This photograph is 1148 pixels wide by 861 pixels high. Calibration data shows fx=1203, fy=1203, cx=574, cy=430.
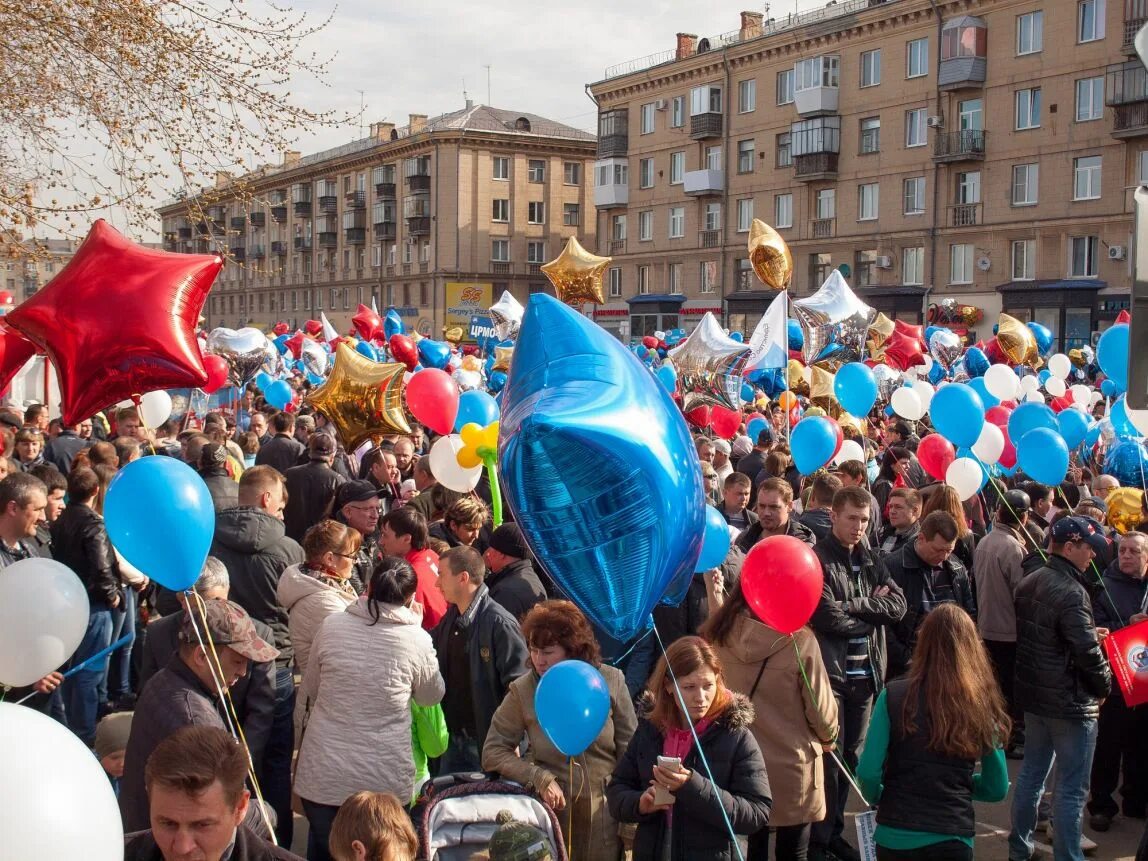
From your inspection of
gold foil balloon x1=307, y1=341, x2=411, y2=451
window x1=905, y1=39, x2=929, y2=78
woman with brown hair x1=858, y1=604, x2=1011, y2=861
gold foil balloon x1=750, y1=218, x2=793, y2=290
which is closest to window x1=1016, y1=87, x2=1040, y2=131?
window x1=905, y1=39, x2=929, y2=78

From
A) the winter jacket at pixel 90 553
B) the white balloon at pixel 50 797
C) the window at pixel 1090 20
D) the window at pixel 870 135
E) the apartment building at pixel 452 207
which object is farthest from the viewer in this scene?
the apartment building at pixel 452 207

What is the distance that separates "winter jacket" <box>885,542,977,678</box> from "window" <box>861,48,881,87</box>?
32924 mm

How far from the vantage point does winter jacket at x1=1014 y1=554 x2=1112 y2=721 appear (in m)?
5.09

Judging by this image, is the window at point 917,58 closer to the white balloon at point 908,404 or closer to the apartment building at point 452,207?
the apartment building at point 452,207

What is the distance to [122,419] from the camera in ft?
32.6

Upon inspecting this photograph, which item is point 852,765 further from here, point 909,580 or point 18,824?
point 18,824

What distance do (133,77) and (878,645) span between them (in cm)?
578

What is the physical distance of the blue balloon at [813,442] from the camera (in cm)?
809

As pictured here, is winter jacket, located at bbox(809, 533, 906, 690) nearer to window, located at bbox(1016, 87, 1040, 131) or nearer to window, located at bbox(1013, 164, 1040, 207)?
window, located at bbox(1013, 164, 1040, 207)

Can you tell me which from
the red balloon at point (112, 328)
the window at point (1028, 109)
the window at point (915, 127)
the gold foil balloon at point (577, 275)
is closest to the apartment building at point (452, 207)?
the window at point (915, 127)

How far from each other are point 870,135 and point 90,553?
34.1 m

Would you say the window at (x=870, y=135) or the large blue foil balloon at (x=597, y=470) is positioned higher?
the window at (x=870, y=135)

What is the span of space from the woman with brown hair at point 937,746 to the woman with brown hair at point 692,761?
0.47m

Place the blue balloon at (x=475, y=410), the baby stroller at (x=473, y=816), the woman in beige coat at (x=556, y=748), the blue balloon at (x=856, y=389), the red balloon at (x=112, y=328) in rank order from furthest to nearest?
the blue balloon at (x=856, y=389) < the blue balloon at (x=475, y=410) < the red balloon at (x=112, y=328) < the woman in beige coat at (x=556, y=748) < the baby stroller at (x=473, y=816)
